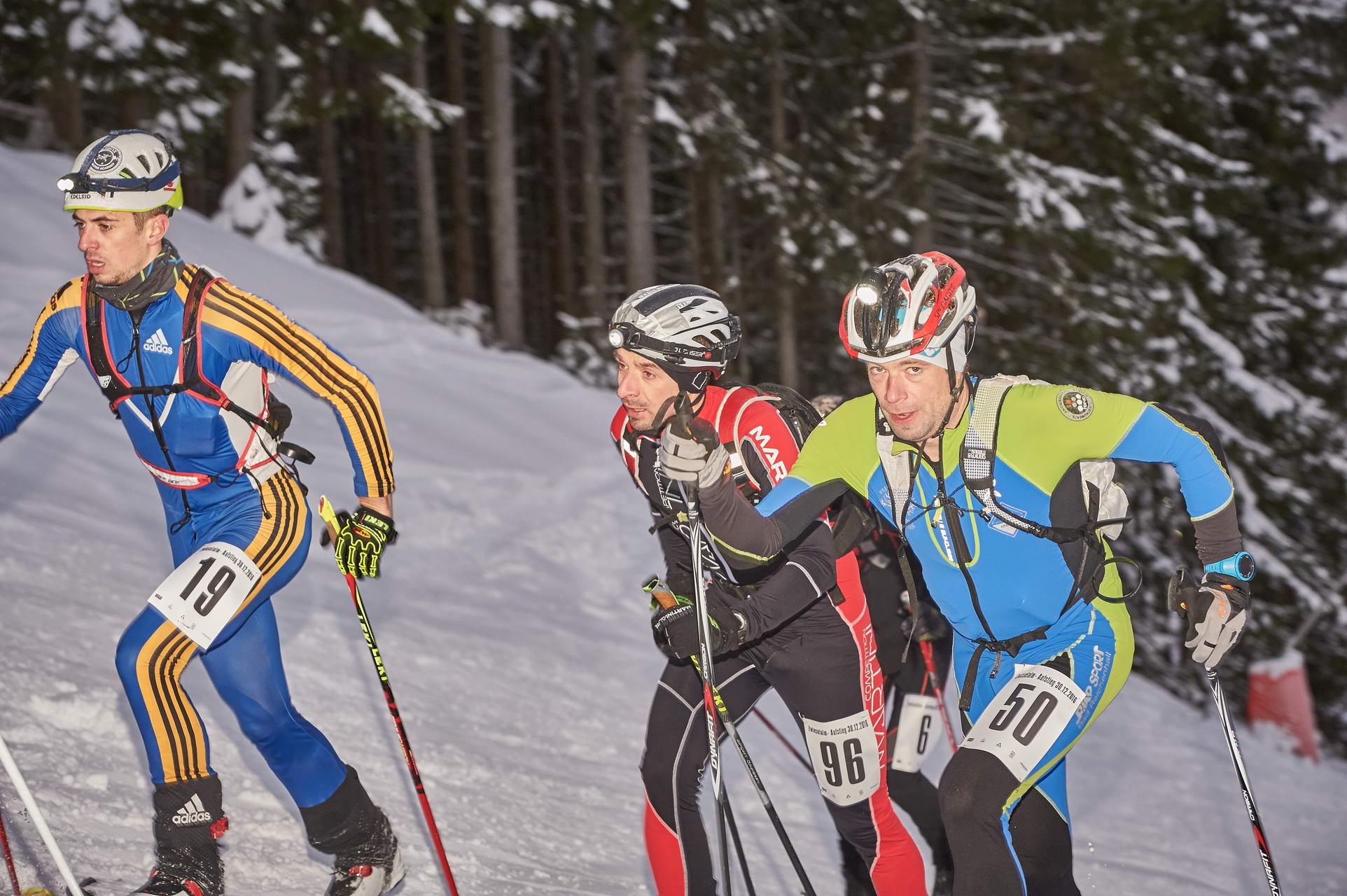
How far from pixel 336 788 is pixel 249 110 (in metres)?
17.4

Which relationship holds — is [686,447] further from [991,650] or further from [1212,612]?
[1212,612]

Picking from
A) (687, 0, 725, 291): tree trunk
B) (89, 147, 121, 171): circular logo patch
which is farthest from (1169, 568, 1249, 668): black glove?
(687, 0, 725, 291): tree trunk

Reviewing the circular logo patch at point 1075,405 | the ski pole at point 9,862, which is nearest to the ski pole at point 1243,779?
the circular logo patch at point 1075,405

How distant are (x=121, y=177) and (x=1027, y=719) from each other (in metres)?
3.24

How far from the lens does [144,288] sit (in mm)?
4203

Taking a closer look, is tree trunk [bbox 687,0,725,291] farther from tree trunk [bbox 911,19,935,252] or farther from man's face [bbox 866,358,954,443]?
man's face [bbox 866,358,954,443]

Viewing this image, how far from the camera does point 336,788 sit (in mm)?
4484

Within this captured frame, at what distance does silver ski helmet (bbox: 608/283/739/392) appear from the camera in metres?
4.22

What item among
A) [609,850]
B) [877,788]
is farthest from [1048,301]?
[877,788]

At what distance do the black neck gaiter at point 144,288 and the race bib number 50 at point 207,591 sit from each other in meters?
0.81

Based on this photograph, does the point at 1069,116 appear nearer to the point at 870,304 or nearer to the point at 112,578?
the point at 112,578

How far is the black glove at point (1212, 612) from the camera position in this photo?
12.8 feet

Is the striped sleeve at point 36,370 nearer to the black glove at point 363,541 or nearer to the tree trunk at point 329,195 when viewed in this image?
the black glove at point 363,541

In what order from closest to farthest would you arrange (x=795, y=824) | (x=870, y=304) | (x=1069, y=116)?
(x=870, y=304)
(x=795, y=824)
(x=1069, y=116)
